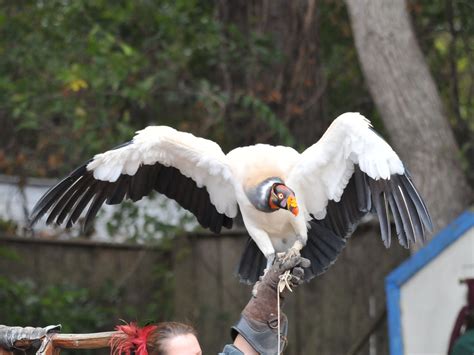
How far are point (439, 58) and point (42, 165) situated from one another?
3354 mm

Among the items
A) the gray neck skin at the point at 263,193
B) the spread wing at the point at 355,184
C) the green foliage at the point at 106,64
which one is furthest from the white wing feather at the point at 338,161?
the green foliage at the point at 106,64

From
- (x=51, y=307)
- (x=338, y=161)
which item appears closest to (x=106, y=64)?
(x=51, y=307)

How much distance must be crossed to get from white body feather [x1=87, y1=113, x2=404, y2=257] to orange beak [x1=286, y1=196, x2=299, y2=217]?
35 cm

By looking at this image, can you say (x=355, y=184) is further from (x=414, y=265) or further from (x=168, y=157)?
(x=414, y=265)

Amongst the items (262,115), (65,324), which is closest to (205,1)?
(262,115)

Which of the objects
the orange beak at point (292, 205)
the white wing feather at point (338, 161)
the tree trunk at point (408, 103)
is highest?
the tree trunk at point (408, 103)

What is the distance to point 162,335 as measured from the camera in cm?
230

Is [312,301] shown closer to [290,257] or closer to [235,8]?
[235,8]

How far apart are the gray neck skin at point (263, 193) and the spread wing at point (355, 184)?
0.24 metres

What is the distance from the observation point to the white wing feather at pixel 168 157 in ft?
12.8

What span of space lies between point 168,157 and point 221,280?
9.47 feet

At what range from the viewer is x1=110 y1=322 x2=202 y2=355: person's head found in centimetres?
227

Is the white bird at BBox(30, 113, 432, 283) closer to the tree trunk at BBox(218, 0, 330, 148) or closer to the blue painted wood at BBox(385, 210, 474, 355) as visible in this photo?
the blue painted wood at BBox(385, 210, 474, 355)

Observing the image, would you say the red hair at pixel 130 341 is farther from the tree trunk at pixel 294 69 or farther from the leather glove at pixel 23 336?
the tree trunk at pixel 294 69
